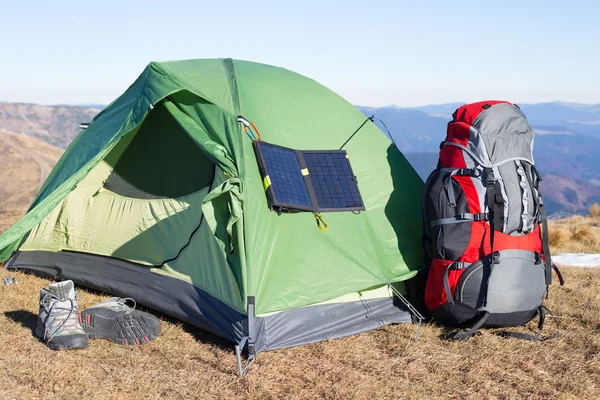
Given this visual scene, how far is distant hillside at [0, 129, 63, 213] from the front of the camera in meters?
86.1

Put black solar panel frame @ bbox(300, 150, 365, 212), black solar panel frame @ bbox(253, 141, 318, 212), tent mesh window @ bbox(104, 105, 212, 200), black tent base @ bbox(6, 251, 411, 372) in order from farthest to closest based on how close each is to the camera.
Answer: tent mesh window @ bbox(104, 105, 212, 200)
black solar panel frame @ bbox(300, 150, 365, 212)
black solar panel frame @ bbox(253, 141, 318, 212)
black tent base @ bbox(6, 251, 411, 372)

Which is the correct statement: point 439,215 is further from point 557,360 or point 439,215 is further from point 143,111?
point 143,111

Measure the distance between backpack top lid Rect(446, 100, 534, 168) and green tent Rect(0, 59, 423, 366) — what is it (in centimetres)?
92

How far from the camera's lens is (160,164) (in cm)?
642

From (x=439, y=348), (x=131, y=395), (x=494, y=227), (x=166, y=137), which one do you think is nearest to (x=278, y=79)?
(x=166, y=137)

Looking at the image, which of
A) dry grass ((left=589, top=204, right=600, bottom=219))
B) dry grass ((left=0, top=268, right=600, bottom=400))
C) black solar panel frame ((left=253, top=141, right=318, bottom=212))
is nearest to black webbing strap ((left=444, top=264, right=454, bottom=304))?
dry grass ((left=0, top=268, right=600, bottom=400))

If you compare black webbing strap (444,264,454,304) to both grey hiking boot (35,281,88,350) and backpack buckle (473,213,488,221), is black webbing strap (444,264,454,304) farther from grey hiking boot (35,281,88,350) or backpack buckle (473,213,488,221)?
grey hiking boot (35,281,88,350)

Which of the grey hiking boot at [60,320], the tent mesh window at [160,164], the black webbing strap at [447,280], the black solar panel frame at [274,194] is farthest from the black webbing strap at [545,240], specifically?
the grey hiking boot at [60,320]

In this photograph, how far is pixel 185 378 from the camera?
457 centimetres

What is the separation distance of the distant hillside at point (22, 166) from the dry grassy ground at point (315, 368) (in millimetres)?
80682

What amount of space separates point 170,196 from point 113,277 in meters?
1.13

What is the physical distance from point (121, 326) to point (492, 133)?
3751 millimetres

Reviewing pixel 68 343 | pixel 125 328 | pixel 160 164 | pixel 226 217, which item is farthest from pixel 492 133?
pixel 68 343

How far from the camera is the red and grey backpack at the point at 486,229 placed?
5.45m
